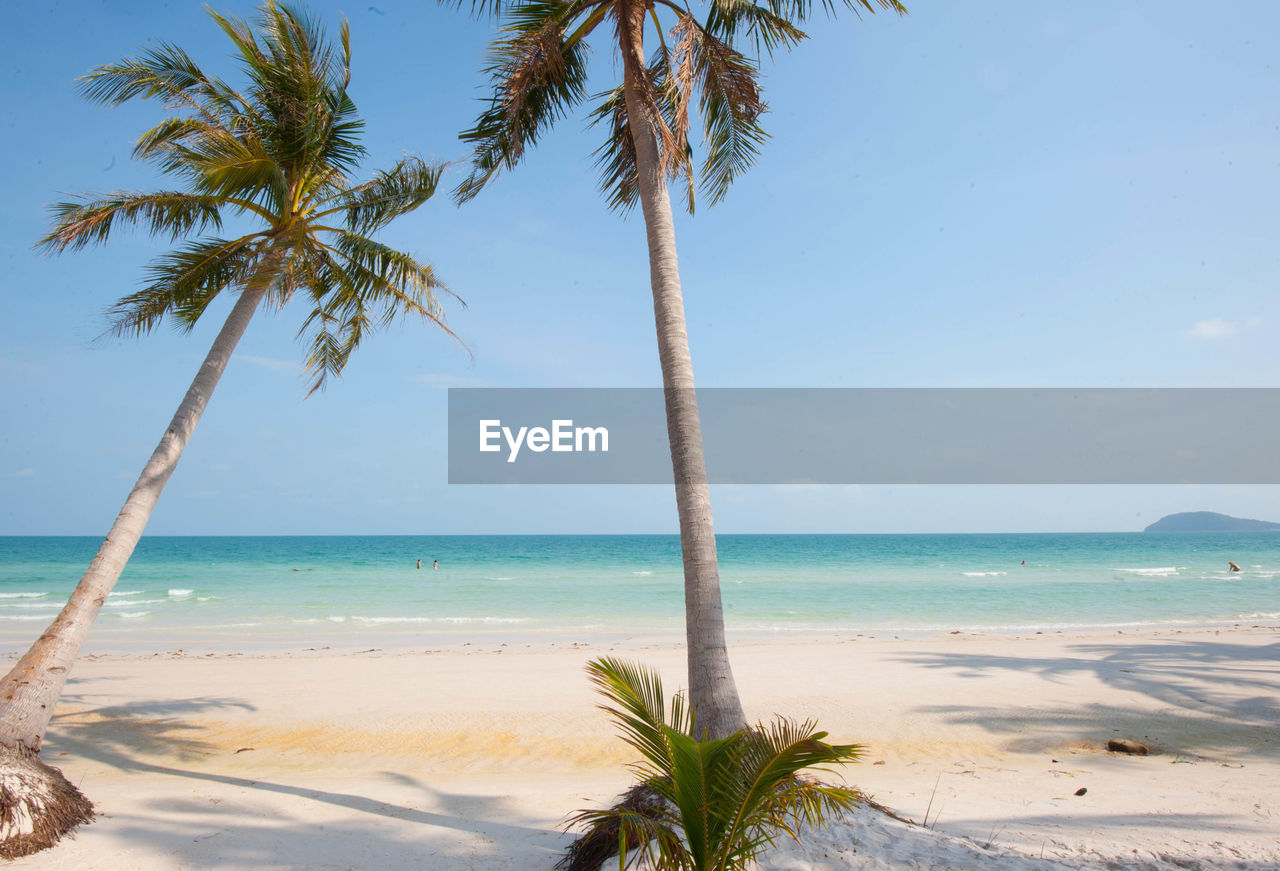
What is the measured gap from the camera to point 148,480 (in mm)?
6398

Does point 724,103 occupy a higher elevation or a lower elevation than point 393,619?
higher

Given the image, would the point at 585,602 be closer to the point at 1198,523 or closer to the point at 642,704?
the point at 642,704

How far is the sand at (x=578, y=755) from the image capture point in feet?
14.4

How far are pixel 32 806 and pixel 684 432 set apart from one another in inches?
193

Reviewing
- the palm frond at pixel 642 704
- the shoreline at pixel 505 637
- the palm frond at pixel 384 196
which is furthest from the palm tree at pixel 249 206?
the shoreline at pixel 505 637

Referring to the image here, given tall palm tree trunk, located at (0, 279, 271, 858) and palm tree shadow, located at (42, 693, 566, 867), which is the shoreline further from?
tall palm tree trunk, located at (0, 279, 271, 858)

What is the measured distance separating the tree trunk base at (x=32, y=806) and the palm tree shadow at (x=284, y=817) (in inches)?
12.6

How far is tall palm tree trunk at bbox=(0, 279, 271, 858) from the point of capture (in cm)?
446

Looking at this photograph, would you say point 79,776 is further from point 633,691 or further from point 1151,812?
point 1151,812

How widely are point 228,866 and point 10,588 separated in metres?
37.4

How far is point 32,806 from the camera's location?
450 cm

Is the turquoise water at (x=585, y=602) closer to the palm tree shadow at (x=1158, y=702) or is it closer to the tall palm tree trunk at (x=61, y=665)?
the palm tree shadow at (x=1158, y=702)

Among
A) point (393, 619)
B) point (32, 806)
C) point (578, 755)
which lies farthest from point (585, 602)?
point (32, 806)

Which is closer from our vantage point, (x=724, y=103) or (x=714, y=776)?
(x=714, y=776)
